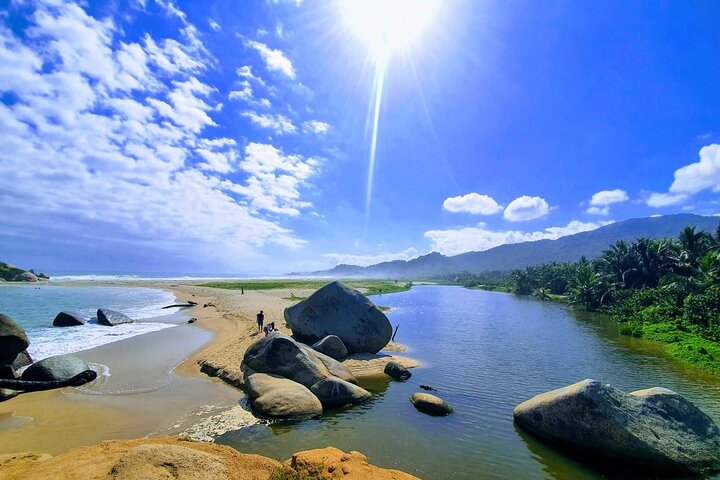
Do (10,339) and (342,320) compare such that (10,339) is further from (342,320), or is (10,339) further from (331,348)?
(342,320)

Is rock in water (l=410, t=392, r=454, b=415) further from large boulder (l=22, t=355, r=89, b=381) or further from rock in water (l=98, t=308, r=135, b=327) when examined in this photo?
rock in water (l=98, t=308, r=135, b=327)

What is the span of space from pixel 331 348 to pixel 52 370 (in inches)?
565

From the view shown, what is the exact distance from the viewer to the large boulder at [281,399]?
1302 centimetres

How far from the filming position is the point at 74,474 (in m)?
6.76

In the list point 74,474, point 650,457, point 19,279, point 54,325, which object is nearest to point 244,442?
point 74,474

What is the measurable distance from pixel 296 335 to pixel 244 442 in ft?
46.3

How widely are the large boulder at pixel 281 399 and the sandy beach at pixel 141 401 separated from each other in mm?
595

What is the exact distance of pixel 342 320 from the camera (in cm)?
2441

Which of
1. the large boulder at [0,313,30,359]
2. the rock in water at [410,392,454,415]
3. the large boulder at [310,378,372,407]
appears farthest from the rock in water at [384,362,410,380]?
the large boulder at [0,313,30,359]

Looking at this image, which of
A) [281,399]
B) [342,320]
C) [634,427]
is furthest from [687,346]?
[281,399]

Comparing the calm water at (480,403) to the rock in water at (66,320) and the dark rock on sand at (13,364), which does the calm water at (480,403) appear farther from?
the rock in water at (66,320)

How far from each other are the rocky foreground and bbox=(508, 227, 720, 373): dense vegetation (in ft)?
89.6

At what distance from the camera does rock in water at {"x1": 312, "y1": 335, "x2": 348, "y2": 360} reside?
21.9 metres

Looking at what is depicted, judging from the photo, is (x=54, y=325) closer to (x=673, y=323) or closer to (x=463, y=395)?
(x=463, y=395)
